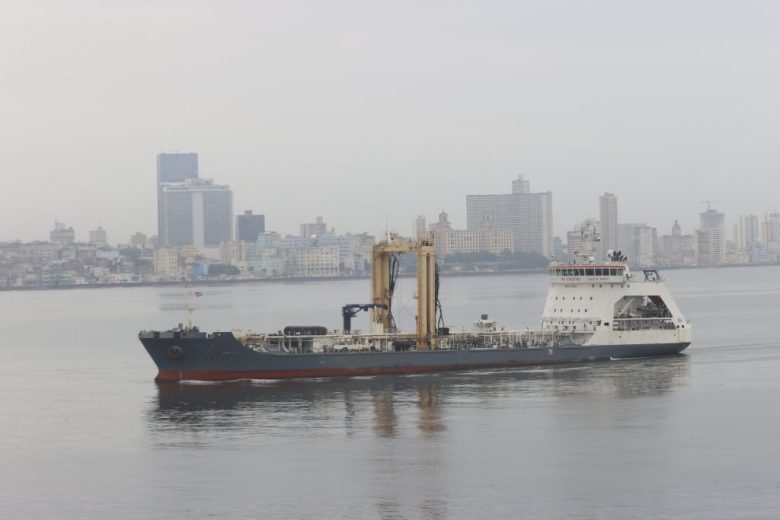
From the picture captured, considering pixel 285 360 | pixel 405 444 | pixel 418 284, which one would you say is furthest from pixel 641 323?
pixel 405 444

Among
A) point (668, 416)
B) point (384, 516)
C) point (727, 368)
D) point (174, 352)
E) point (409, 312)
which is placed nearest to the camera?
point (384, 516)

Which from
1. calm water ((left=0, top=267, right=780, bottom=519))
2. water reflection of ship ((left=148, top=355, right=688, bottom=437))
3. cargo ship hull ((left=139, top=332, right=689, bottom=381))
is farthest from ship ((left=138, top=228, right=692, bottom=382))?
calm water ((left=0, top=267, right=780, bottom=519))

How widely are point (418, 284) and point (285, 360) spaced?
295 inches

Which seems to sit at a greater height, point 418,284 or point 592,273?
point 592,273

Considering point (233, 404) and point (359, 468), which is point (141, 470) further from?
point (233, 404)

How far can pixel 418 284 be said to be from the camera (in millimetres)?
58719

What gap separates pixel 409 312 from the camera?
405 feet

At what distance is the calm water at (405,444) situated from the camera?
32.5m

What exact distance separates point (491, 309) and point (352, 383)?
71563 mm

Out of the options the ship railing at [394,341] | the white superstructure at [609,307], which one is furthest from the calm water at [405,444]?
the ship railing at [394,341]

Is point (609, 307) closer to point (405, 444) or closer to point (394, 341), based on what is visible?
point (394, 341)

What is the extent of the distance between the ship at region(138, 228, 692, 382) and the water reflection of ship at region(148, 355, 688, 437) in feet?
2.42

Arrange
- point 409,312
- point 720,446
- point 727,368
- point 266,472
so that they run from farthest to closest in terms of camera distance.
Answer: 1. point 409,312
2. point 727,368
3. point 720,446
4. point 266,472

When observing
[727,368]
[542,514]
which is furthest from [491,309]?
[542,514]
